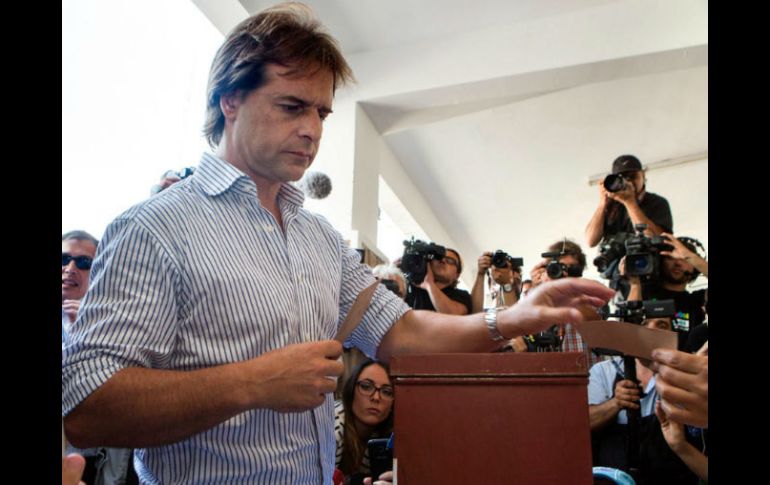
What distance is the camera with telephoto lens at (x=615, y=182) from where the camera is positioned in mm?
3166

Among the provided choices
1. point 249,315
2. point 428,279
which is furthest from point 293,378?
point 428,279

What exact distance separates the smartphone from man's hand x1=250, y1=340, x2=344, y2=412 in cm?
87

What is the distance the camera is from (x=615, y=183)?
318 centimetres

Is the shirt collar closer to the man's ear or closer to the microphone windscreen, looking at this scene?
the man's ear

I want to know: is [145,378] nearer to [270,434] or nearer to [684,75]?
[270,434]

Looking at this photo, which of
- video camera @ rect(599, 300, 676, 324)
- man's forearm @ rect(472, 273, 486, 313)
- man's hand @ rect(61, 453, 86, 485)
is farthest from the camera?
man's forearm @ rect(472, 273, 486, 313)

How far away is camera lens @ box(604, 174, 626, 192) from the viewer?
10.4 ft

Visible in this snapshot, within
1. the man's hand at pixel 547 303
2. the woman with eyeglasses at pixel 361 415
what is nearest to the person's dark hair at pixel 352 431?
the woman with eyeglasses at pixel 361 415

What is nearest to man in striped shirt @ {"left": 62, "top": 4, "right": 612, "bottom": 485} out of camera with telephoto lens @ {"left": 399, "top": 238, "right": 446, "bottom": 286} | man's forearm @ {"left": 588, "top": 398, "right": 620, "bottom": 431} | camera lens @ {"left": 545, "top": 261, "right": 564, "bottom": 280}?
man's forearm @ {"left": 588, "top": 398, "right": 620, "bottom": 431}

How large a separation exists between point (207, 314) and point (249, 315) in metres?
0.07

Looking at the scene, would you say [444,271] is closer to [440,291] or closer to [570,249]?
[440,291]

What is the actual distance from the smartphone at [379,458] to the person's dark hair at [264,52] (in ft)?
3.29
